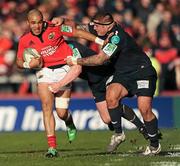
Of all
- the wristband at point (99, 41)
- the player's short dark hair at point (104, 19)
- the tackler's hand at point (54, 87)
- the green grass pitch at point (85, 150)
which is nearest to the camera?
the green grass pitch at point (85, 150)

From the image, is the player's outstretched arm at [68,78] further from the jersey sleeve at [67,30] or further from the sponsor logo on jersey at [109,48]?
the sponsor logo on jersey at [109,48]

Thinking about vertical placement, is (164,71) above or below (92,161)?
below

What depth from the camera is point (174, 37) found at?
2123 centimetres

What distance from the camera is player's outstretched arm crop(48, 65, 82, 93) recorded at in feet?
40.9

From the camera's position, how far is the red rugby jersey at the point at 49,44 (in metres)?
12.6

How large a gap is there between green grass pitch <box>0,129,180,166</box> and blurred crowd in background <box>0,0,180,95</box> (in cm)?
257

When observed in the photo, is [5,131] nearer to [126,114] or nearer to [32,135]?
[32,135]

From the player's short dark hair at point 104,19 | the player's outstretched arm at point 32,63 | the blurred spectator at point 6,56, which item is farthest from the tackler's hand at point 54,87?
the blurred spectator at point 6,56

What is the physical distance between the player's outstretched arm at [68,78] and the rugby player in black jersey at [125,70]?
0.47 metres

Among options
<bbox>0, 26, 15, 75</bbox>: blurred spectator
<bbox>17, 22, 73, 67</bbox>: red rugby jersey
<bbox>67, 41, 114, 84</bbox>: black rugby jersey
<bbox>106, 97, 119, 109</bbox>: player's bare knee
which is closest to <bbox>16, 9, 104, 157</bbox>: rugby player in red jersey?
<bbox>17, 22, 73, 67</bbox>: red rugby jersey

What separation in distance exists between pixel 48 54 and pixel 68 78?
50 cm

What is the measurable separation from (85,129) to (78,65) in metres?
6.80

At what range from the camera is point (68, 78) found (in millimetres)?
12625

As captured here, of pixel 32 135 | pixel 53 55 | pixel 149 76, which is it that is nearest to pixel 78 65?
pixel 53 55
